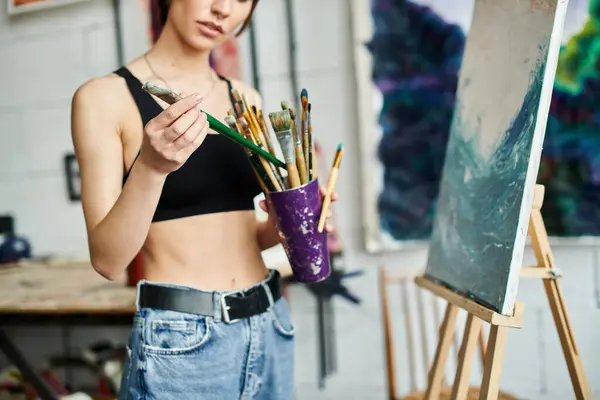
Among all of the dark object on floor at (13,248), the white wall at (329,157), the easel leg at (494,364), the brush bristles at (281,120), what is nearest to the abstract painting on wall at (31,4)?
the white wall at (329,157)

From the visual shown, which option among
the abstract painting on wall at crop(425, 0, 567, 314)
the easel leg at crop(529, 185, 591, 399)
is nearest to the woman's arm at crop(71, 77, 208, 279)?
the abstract painting on wall at crop(425, 0, 567, 314)

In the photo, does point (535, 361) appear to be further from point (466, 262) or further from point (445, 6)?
point (445, 6)

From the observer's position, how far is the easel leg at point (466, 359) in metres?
0.86

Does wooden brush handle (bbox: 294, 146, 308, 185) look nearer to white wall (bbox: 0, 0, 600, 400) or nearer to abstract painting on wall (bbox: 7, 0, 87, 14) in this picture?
white wall (bbox: 0, 0, 600, 400)

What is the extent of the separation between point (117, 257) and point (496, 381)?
1.82 ft

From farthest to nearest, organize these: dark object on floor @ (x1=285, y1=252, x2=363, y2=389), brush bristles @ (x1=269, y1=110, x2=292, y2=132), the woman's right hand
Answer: dark object on floor @ (x1=285, y1=252, x2=363, y2=389) → brush bristles @ (x1=269, y1=110, x2=292, y2=132) → the woman's right hand

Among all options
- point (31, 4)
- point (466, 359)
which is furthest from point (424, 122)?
point (31, 4)

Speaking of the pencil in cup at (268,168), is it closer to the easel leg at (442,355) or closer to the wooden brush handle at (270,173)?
the wooden brush handle at (270,173)

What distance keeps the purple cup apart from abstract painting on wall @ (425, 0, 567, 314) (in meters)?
0.25

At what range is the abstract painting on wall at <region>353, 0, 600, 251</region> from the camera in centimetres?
139

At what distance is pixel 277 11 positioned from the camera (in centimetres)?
167

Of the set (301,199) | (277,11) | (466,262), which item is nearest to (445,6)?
(277,11)

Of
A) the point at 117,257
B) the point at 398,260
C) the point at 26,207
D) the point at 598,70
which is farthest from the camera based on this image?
the point at 26,207

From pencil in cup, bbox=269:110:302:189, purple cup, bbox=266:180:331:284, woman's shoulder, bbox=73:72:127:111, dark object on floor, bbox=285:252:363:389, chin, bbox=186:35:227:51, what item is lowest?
dark object on floor, bbox=285:252:363:389
